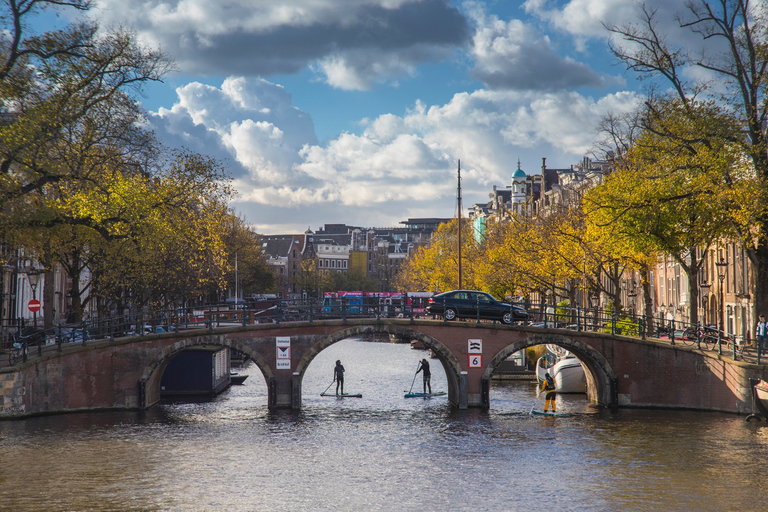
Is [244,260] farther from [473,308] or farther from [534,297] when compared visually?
[473,308]

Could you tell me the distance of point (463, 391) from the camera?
39250 millimetres

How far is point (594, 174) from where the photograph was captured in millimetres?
67000

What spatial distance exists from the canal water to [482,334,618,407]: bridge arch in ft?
Answer: 3.21

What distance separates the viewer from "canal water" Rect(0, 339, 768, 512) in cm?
2170

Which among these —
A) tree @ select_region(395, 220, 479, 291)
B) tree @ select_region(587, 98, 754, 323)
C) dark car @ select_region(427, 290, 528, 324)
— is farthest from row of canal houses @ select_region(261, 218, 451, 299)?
tree @ select_region(587, 98, 754, 323)

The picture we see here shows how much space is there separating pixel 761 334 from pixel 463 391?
13011 millimetres

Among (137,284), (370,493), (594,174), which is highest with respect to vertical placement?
(594,174)

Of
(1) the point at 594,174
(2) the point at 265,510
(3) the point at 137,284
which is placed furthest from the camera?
(1) the point at 594,174

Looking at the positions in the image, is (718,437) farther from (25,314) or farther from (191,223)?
(25,314)

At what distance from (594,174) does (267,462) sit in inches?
1846

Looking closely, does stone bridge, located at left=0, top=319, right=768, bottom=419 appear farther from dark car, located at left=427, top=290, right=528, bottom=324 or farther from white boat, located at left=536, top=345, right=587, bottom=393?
white boat, located at left=536, top=345, right=587, bottom=393

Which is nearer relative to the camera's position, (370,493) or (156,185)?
(370,493)

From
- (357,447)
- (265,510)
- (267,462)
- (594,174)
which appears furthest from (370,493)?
(594,174)

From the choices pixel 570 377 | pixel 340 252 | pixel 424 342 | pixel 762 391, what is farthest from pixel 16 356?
pixel 340 252
